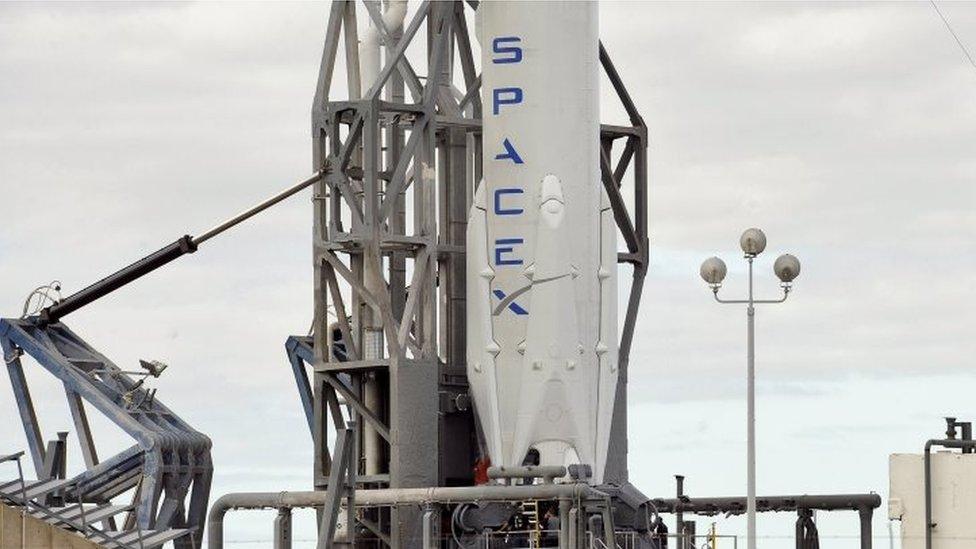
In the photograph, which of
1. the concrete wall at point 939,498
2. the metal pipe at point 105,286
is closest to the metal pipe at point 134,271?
the metal pipe at point 105,286

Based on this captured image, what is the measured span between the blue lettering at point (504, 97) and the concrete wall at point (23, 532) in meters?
15.1

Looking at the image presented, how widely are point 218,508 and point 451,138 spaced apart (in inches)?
475

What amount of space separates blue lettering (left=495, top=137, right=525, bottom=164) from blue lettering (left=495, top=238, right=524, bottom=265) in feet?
6.28

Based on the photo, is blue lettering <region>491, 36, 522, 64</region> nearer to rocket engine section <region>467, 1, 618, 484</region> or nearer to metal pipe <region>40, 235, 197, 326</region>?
rocket engine section <region>467, 1, 618, 484</region>

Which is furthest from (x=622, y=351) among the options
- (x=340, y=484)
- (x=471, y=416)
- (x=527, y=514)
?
(x=340, y=484)

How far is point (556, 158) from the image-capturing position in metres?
55.6

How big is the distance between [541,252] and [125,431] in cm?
1330

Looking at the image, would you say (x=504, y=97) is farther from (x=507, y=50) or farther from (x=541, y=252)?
(x=541, y=252)

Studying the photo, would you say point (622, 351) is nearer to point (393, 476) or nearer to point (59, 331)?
point (393, 476)

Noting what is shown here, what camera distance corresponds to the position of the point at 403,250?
5875 cm

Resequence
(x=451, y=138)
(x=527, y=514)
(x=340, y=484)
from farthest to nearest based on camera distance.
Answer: (x=451, y=138) < (x=527, y=514) < (x=340, y=484)

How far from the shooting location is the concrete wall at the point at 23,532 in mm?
48562

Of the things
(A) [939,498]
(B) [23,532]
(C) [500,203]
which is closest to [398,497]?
(C) [500,203]

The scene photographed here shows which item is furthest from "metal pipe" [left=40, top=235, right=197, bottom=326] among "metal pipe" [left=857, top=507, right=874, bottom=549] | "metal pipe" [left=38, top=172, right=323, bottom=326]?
"metal pipe" [left=857, top=507, right=874, bottom=549]
